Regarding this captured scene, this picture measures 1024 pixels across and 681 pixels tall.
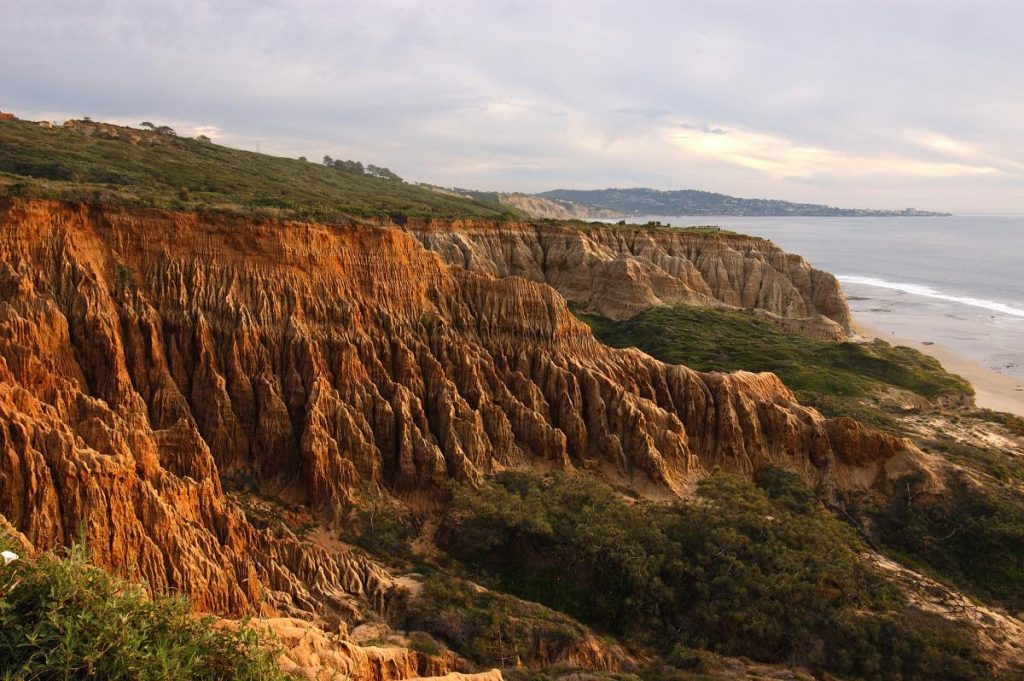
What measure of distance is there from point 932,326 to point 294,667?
99.7 m

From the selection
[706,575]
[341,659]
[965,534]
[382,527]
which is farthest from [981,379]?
[341,659]

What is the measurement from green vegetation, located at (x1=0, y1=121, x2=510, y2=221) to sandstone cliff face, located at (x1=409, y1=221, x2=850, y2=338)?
7522mm

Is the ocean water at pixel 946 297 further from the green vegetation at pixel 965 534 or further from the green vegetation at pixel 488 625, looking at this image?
the green vegetation at pixel 488 625

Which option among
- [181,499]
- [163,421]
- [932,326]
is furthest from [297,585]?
[932,326]

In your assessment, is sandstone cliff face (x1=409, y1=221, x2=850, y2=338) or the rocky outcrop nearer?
the rocky outcrop

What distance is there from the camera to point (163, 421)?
25.9 m

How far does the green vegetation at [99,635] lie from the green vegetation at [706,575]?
48.9 feet

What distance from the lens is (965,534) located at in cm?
2770

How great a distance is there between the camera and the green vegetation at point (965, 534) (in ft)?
85.7

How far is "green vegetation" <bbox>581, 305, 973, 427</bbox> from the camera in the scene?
1907 inches

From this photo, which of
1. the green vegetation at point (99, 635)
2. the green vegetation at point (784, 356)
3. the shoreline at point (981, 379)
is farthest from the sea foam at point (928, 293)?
the green vegetation at point (99, 635)

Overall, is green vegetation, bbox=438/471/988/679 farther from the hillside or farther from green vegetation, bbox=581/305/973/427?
green vegetation, bbox=581/305/973/427

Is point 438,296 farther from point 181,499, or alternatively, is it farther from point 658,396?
point 181,499

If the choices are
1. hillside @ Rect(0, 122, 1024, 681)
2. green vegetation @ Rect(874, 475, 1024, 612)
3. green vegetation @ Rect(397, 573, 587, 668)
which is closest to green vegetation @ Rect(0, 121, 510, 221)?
hillside @ Rect(0, 122, 1024, 681)
